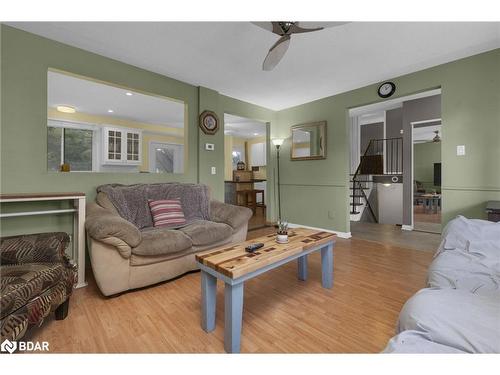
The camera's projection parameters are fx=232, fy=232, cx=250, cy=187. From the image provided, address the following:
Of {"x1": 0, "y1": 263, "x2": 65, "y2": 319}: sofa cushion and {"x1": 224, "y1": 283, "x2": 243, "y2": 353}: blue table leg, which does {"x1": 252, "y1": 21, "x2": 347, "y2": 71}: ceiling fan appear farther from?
{"x1": 0, "y1": 263, "x2": 65, "y2": 319}: sofa cushion

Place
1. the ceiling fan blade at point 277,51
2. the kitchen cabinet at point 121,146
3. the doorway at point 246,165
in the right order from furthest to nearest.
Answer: the doorway at point 246,165, the kitchen cabinet at point 121,146, the ceiling fan blade at point 277,51

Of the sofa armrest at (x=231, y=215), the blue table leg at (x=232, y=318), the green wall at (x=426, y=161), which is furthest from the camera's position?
the green wall at (x=426, y=161)

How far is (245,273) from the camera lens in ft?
4.31

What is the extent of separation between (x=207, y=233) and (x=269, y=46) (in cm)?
206

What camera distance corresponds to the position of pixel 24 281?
1.27 m

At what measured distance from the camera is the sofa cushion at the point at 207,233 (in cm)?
232

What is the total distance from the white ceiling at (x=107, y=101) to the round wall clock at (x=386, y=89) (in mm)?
3149

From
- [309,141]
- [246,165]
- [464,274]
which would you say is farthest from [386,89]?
[246,165]

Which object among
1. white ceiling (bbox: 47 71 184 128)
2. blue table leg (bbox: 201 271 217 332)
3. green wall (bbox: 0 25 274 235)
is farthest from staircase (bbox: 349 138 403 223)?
green wall (bbox: 0 25 274 235)

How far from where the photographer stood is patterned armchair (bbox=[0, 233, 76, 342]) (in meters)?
1.16

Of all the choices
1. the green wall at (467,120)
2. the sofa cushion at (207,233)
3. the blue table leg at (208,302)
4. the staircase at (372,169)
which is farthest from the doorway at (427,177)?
the blue table leg at (208,302)

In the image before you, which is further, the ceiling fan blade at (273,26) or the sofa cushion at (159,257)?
the sofa cushion at (159,257)

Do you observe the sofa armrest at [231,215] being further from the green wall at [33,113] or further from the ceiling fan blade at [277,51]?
the ceiling fan blade at [277,51]

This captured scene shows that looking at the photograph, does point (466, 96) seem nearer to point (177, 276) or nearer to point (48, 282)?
point (177, 276)
